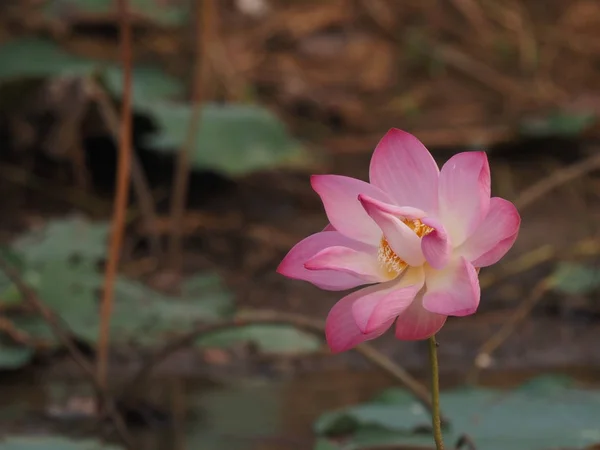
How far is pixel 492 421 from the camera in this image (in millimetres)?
1204

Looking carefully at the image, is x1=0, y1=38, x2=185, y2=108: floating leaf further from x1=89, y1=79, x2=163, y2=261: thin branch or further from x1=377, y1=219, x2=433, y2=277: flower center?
x1=377, y1=219, x2=433, y2=277: flower center

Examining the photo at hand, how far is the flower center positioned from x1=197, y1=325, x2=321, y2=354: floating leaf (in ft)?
3.38

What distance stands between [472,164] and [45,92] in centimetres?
234

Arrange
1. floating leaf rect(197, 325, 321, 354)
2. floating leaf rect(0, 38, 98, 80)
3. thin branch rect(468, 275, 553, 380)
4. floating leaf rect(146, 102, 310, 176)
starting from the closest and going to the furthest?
1. thin branch rect(468, 275, 553, 380)
2. floating leaf rect(197, 325, 321, 354)
3. floating leaf rect(146, 102, 310, 176)
4. floating leaf rect(0, 38, 98, 80)

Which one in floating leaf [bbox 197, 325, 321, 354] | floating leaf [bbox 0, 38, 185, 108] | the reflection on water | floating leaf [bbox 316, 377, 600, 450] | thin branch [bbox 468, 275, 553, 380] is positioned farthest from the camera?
floating leaf [bbox 0, 38, 185, 108]

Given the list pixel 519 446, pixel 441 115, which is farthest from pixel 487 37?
pixel 519 446

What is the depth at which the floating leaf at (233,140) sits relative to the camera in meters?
2.55

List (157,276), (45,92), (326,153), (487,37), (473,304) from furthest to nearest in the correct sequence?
(487,37) < (326,153) < (45,92) < (157,276) < (473,304)

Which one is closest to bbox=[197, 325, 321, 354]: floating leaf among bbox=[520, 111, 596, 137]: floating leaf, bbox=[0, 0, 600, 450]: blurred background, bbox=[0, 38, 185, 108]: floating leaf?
bbox=[0, 0, 600, 450]: blurred background

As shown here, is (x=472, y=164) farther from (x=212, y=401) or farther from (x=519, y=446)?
(x=212, y=401)

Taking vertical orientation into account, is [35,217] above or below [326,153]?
below

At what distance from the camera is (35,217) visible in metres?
2.93

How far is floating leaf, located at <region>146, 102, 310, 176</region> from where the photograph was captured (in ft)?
8.36

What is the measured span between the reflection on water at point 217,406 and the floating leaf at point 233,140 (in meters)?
0.81
